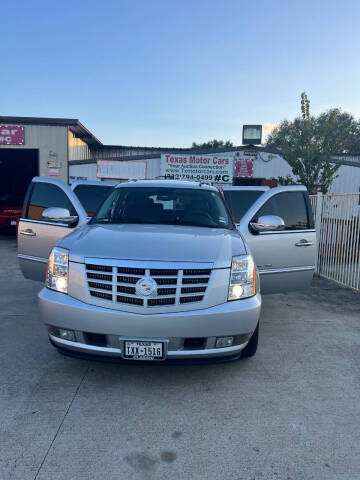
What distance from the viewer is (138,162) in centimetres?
1711

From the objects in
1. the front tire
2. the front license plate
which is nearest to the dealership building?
the front tire

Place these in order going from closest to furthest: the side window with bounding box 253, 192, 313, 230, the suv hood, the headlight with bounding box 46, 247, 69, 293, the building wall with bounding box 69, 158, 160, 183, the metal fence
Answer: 1. the suv hood
2. the headlight with bounding box 46, 247, 69, 293
3. the side window with bounding box 253, 192, 313, 230
4. the metal fence
5. the building wall with bounding box 69, 158, 160, 183

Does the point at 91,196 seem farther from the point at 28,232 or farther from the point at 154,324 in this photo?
the point at 154,324

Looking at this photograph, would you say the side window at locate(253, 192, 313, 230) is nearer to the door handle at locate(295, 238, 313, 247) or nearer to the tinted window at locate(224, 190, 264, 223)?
the door handle at locate(295, 238, 313, 247)

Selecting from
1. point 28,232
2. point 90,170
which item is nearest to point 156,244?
point 28,232

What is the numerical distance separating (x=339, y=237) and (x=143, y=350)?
234 inches

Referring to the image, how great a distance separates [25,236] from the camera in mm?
5203

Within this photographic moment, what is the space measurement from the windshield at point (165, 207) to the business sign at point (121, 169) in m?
12.5

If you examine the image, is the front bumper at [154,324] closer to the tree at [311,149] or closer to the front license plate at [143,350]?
the front license plate at [143,350]

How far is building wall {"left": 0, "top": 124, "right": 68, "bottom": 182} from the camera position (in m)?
16.7

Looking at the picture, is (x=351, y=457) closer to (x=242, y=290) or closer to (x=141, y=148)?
(x=242, y=290)

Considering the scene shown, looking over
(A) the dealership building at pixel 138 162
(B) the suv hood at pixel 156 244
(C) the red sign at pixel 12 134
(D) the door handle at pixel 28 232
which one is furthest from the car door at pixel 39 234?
(C) the red sign at pixel 12 134

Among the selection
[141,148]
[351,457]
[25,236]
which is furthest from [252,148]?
[351,457]

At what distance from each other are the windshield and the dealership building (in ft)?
38.5
